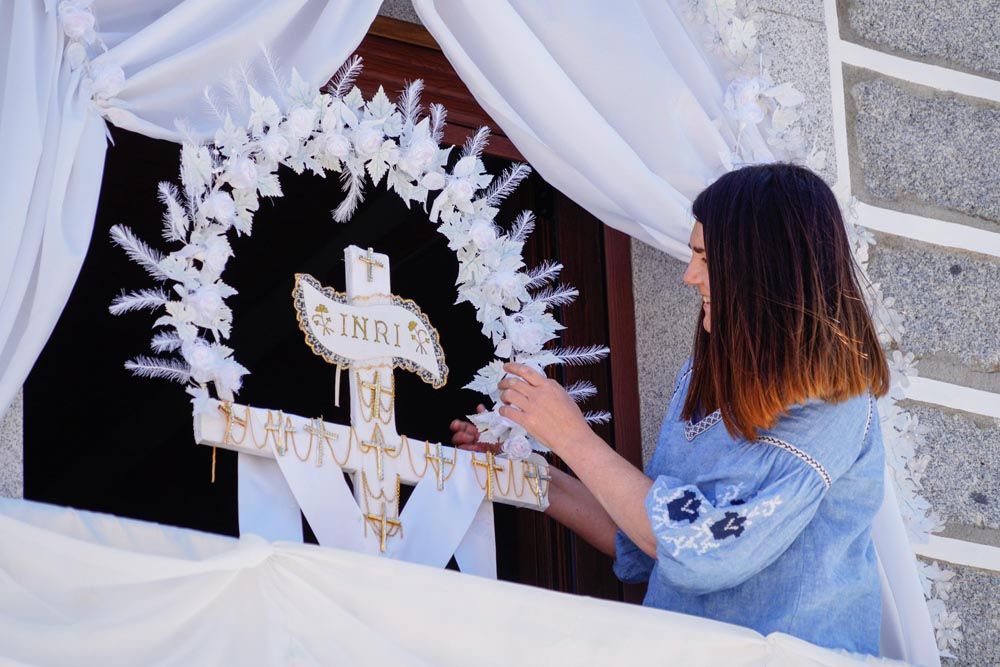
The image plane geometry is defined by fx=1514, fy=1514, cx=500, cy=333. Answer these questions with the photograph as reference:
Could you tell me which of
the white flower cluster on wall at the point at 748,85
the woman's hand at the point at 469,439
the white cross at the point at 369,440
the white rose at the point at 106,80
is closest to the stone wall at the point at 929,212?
the white flower cluster on wall at the point at 748,85

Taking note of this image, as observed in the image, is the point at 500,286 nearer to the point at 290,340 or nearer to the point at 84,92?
the point at 84,92

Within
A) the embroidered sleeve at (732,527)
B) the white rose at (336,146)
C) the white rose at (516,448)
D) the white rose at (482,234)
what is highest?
the white rose at (336,146)

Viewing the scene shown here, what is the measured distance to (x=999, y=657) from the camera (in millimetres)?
2871

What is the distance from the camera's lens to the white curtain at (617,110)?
8.32 ft

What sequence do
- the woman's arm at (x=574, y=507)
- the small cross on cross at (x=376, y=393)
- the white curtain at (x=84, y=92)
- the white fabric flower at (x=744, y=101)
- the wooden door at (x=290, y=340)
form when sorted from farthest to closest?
the wooden door at (x=290, y=340)
the white fabric flower at (x=744, y=101)
the woman's arm at (x=574, y=507)
the small cross on cross at (x=376, y=393)
the white curtain at (x=84, y=92)

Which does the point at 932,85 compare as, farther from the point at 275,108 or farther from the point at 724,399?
the point at 275,108

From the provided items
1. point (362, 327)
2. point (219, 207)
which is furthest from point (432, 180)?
point (219, 207)

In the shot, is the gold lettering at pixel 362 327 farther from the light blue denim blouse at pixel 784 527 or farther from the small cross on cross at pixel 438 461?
the light blue denim blouse at pixel 784 527

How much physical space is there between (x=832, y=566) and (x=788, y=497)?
0.54 feet

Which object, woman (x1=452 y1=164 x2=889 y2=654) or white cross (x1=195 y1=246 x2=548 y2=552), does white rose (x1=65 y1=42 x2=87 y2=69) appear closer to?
white cross (x1=195 y1=246 x2=548 y2=552)

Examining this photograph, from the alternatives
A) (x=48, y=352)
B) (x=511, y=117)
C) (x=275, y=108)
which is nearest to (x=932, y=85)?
(x=511, y=117)

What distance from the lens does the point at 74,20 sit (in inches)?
84.7

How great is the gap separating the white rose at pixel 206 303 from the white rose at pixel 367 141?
1.19 ft

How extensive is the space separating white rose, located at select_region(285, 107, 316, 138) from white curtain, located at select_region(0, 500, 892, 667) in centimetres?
68
